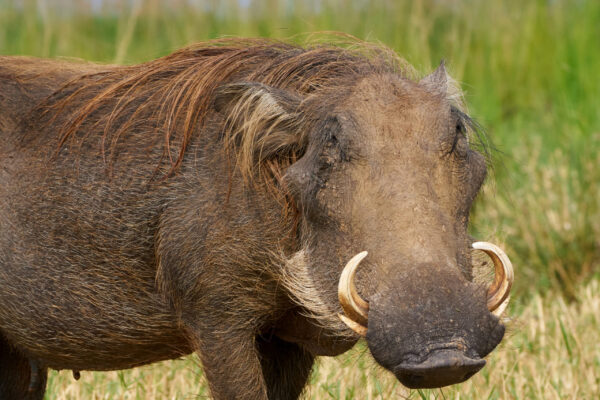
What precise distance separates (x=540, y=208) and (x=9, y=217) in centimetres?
326

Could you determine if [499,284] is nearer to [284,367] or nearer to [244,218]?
[244,218]

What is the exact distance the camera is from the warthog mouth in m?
2.38

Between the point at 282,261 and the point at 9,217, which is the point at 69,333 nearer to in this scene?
the point at 9,217

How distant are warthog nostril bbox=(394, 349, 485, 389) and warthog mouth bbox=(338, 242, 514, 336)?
0.16 meters

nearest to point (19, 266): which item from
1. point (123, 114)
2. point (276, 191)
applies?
point (123, 114)

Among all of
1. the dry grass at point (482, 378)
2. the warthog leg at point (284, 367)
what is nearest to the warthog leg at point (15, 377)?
the dry grass at point (482, 378)

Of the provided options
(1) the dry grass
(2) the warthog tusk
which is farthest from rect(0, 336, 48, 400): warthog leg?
(2) the warthog tusk

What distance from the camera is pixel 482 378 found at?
12.8 ft

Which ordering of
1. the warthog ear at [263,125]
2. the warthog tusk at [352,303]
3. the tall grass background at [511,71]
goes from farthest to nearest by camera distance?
the tall grass background at [511,71] → the warthog ear at [263,125] → the warthog tusk at [352,303]

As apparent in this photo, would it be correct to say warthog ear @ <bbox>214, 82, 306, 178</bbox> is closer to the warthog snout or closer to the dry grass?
the warthog snout

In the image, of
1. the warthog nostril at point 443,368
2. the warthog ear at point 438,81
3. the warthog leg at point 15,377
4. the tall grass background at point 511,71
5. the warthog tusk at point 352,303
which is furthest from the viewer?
the tall grass background at point 511,71

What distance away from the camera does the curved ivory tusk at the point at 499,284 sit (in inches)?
A: 95.3

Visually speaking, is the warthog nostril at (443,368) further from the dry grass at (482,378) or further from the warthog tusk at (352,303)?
the dry grass at (482,378)

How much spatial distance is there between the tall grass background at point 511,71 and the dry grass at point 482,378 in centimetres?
2
